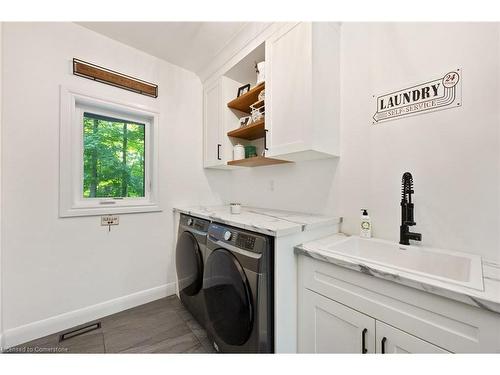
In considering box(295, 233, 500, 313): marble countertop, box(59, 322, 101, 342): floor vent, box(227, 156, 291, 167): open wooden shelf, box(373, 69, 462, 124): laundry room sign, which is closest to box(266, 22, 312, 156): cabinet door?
box(227, 156, 291, 167): open wooden shelf

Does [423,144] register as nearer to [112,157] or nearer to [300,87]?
[300,87]

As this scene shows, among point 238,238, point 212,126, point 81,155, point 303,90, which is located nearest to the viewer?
point 238,238

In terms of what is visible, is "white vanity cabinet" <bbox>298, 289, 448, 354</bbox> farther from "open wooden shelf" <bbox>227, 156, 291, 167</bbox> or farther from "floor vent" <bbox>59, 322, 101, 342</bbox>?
"floor vent" <bbox>59, 322, 101, 342</bbox>

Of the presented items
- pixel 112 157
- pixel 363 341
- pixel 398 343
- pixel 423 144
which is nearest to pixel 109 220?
pixel 112 157

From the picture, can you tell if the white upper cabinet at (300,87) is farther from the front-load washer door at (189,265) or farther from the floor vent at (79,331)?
the floor vent at (79,331)

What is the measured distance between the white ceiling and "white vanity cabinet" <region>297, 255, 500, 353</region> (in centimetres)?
195

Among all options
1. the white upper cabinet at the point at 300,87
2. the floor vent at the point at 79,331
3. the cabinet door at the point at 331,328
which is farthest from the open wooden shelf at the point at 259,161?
the floor vent at the point at 79,331

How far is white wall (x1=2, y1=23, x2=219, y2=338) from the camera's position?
4.78 feet

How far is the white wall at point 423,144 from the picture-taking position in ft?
3.30

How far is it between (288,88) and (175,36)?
1.22 metres

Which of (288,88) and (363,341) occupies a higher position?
(288,88)

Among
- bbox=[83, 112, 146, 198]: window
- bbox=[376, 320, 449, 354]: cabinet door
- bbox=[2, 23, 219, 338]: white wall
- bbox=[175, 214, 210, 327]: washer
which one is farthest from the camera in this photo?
bbox=[83, 112, 146, 198]: window

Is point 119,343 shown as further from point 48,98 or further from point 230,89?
point 230,89

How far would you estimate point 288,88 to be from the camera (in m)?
1.44
